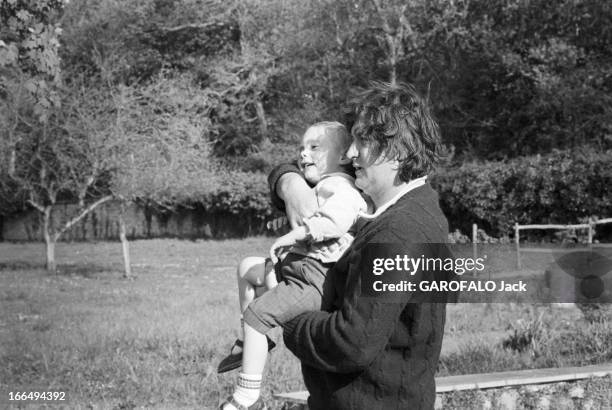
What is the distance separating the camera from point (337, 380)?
2.53 m

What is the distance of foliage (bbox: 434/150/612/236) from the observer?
71.2ft

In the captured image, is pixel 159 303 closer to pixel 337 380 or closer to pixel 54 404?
pixel 54 404

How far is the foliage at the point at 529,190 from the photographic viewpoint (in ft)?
71.2

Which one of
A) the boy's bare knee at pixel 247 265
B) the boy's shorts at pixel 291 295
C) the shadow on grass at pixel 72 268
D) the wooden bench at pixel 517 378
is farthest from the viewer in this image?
the shadow on grass at pixel 72 268

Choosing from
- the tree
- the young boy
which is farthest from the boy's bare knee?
the tree

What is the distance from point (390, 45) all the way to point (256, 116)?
333 inches

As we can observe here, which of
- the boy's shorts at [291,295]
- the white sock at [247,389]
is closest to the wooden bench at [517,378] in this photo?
the white sock at [247,389]

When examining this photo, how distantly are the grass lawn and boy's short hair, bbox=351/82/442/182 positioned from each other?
172 inches

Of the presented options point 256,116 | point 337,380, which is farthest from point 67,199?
point 337,380

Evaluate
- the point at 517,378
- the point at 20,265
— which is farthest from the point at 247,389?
the point at 20,265

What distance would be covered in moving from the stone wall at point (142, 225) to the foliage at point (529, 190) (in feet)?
38.6

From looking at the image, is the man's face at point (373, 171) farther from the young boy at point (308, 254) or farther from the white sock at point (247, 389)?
the white sock at point (247, 389)

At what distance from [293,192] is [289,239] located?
32 cm

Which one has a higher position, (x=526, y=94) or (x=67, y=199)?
(x=526, y=94)
